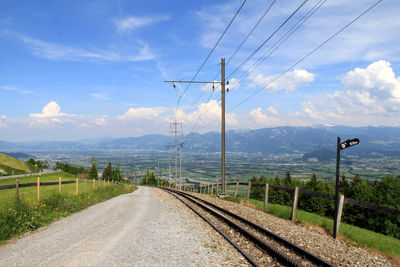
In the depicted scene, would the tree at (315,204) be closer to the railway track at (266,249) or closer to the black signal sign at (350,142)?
the black signal sign at (350,142)

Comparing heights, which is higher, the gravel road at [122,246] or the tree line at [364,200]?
the gravel road at [122,246]

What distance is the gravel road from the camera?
6906 millimetres

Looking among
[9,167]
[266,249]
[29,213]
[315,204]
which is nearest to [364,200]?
[315,204]

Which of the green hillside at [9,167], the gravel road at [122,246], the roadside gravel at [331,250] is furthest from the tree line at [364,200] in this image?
the green hillside at [9,167]

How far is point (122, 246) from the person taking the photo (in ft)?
27.1

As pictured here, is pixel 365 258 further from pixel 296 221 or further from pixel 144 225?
pixel 144 225

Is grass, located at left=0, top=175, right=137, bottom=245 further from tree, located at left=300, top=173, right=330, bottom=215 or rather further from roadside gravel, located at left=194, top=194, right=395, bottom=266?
tree, located at left=300, top=173, right=330, bottom=215

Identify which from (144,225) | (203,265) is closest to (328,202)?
(144,225)

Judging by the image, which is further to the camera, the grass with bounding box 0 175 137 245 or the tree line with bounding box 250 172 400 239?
the tree line with bounding box 250 172 400 239

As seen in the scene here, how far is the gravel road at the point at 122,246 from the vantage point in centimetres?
691

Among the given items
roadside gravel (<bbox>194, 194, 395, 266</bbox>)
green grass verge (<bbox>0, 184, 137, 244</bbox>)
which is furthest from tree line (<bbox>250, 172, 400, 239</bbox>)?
green grass verge (<bbox>0, 184, 137, 244</bbox>)

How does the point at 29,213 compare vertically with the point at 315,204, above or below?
above

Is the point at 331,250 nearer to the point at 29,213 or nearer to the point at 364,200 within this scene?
the point at 29,213

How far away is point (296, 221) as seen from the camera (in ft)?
41.1
